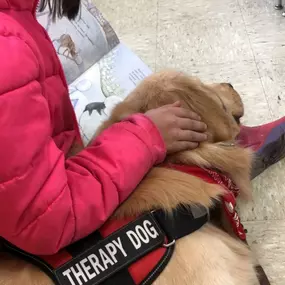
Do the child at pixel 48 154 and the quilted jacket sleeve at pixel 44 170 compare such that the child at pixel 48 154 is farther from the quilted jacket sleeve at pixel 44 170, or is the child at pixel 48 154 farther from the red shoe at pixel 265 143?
the red shoe at pixel 265 143

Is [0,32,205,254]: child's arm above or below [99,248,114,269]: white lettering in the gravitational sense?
above

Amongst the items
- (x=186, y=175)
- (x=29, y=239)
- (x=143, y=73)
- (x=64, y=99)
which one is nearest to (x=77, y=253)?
(x=29, y=239)

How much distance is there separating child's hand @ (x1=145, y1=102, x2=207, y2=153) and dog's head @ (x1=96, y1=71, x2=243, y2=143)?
3cm

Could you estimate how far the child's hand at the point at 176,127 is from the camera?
1.07 m

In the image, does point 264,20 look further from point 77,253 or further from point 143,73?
point 77,253

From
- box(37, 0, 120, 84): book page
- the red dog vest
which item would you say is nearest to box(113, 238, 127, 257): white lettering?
the red dog vest

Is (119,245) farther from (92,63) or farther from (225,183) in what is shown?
(92,63)

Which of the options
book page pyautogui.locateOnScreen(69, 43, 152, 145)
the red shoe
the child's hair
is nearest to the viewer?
the child's hair

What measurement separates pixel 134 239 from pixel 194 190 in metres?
0.16

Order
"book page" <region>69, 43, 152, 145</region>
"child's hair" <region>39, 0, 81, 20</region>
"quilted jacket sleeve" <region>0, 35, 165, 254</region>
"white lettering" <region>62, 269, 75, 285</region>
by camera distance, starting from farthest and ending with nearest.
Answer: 1. "book page" <region>69, 43, 152, 145</region>
2. "child's hair" <region>39, 0, 81, 20</region>
3. "white lettering" <region>62, 269, 75, 285</region>
4. "quilted jacket sleeve" <region>0, 35, 165, 254</region>

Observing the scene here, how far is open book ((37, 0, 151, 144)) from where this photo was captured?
1712 millimetres

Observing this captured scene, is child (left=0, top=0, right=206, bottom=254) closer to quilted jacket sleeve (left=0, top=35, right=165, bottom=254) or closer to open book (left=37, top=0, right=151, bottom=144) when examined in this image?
quilted jacket sleeve (left=0, top=35, right=165, bottom=254)

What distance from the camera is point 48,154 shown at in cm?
89

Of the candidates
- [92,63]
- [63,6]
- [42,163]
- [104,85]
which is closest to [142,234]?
[42,163]
